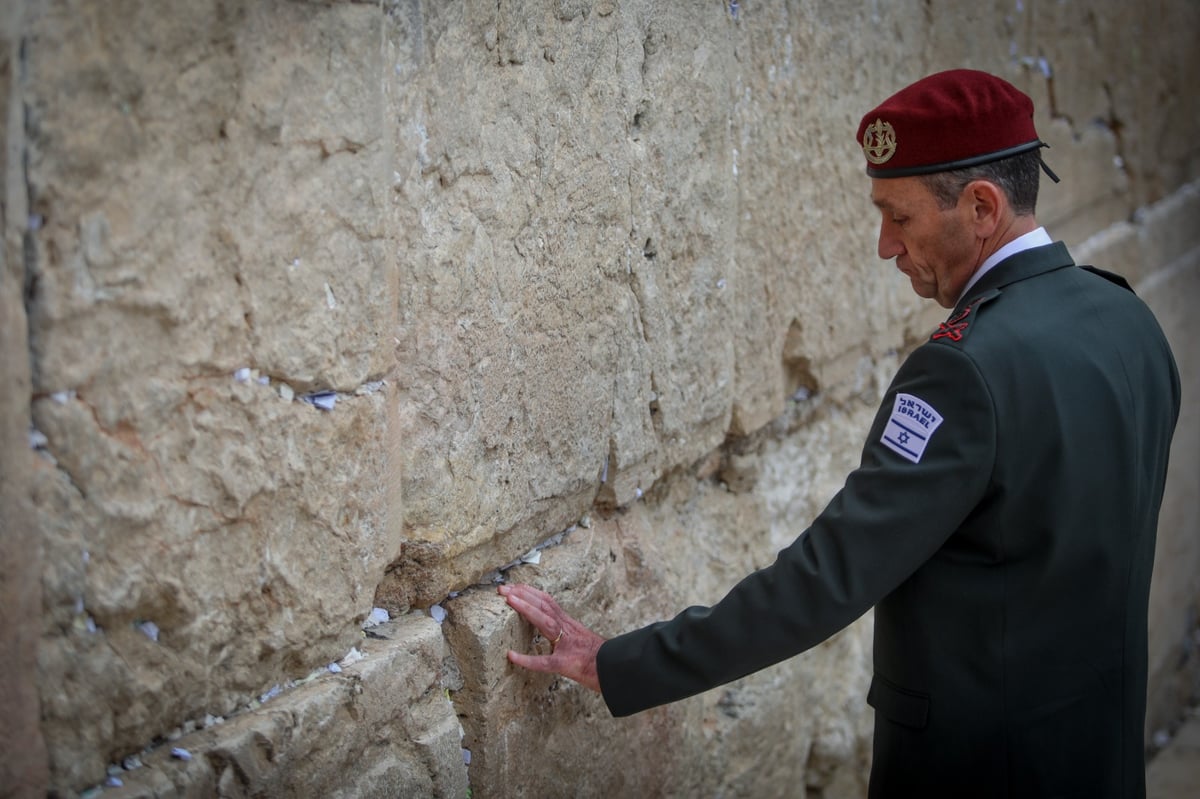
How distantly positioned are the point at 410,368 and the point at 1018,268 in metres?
0.90

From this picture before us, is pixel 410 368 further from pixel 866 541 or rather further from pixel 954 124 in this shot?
pixel 954 124

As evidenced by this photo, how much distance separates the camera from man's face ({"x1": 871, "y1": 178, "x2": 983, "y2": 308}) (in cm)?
177

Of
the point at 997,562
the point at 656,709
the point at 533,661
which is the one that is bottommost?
the point at 656,709

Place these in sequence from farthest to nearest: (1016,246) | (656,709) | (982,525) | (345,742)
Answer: (656,709) < (1016,246) < (982,525) < (345,742)

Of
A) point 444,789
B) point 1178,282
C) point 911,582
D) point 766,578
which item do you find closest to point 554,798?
point 444,789

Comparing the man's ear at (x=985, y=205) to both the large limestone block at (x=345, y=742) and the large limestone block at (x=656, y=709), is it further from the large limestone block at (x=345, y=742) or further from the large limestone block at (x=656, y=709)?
the large limestone block at (x=345, y=742)

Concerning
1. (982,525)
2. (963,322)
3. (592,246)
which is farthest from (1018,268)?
(592,246)

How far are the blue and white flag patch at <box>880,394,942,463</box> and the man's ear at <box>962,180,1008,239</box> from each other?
0.99 feet

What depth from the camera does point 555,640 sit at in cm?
187

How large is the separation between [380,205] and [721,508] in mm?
1260

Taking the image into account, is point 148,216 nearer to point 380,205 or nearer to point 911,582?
point 380,205

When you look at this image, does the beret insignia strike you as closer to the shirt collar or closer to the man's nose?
the man's nose

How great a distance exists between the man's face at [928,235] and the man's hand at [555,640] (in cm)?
76

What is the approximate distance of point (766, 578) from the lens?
67.7 inches
